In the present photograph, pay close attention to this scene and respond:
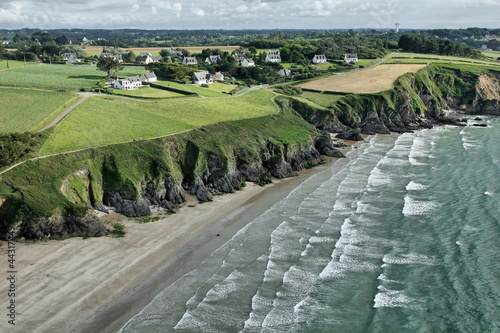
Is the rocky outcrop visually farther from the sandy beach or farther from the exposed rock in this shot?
the exposed rock

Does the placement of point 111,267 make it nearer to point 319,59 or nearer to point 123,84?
point 123,84

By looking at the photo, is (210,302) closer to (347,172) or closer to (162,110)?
(347,172)

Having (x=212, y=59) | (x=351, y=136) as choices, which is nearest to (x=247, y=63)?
(x=212, y=59)

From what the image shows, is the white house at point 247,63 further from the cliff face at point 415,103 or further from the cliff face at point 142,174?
the cliff face at point 142,174

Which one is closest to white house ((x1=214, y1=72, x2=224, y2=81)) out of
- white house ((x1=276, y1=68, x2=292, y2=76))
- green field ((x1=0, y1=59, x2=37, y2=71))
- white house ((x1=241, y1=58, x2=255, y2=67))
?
white house ((x1=276, y1=68, x2=292, y2=76))

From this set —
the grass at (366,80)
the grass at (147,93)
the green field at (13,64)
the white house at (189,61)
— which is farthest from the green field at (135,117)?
the green field at (13,64)

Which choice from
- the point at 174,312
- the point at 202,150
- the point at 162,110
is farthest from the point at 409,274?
the point at 162,110
